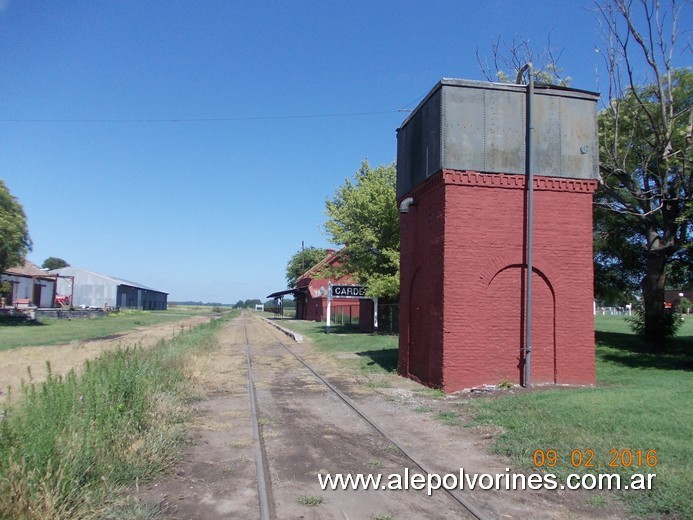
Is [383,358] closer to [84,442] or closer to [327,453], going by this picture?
[327,453]

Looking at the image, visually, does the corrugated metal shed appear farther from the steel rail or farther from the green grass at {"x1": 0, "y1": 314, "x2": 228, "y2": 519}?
the green grass at {"x1": 0, "y1": 314, "x2": 228, "y2": 519}

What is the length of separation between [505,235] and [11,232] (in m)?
39.1

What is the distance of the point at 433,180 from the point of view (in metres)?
13.1

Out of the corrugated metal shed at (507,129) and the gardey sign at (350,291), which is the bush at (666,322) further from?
the gardey sign at (350,291)

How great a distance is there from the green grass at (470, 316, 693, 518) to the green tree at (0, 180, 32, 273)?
39605 mm

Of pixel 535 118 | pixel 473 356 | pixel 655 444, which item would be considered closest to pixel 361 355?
pixel 473 356

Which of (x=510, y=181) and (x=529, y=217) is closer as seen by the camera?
(x=529, y=217)

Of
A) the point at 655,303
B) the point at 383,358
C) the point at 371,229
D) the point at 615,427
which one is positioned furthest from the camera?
the point at 371,229

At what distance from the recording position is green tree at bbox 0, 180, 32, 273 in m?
40.0

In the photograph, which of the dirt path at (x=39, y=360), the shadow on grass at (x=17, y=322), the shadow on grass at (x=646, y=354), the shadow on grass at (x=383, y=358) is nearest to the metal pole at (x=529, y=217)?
the shadow on grass at (x=646, y=354)

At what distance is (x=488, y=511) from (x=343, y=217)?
27.4 meters

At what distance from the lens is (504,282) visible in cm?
1261

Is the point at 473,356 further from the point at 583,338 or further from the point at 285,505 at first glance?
the point at 285,505

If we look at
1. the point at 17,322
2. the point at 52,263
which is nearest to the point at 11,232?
the point at 17,322
